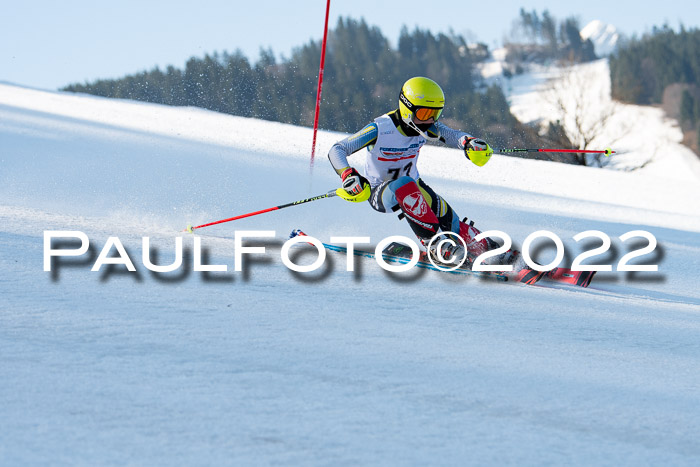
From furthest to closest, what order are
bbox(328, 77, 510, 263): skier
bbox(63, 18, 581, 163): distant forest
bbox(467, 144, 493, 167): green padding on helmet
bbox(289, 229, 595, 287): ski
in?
bbox(63, 18, 581, 163): distant forest
bbox(467, 144, 493, 167): green padding on helmet
bbox(328, 77, 510, 263): skier
bbox(289, 229, 595, 287): ski

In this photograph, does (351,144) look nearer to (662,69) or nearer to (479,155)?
(479,155)

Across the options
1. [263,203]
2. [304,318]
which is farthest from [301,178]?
[304,318]

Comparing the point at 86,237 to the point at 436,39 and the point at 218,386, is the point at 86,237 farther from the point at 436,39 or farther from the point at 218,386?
the point at 436,39

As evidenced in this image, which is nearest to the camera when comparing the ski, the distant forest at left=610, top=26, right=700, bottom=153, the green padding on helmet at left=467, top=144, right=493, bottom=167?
the ski

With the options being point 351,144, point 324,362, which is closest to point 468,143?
point 351,144

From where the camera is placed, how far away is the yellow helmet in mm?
4629

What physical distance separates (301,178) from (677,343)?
6.89 metres

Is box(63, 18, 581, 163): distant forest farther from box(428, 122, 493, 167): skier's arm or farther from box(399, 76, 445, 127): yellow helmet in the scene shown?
box(399, 76, 445, 127): yellow helmet

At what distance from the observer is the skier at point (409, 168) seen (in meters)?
4.57

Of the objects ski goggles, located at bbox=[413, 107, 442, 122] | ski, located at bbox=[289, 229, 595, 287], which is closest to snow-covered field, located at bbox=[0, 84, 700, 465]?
ski, located at bbox=[289, 229, 595, 287]

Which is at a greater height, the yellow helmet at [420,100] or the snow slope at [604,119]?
the snow slope at [604,119]

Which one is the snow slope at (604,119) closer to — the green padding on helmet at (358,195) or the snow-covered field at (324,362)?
the green padding on helmet at (358,195)

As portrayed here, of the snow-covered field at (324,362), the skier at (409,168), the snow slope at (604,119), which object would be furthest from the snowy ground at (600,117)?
the snow-covered field at (324,362)

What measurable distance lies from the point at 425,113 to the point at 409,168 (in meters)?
0.44
